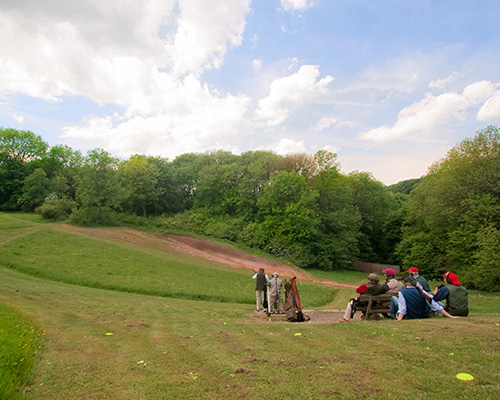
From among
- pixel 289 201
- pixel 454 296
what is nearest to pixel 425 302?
pixel 454 296

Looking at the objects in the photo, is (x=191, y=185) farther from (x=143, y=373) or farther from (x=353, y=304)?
(x=143, y=373)

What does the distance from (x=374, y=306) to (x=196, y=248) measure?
33.1 meters

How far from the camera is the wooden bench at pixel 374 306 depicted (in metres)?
10.6

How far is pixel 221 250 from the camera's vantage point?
41219 millimetres

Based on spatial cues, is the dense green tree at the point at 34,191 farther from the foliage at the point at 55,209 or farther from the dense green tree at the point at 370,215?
the dense green tree at the point at 370,215

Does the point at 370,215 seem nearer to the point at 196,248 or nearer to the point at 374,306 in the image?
the point at 196,248

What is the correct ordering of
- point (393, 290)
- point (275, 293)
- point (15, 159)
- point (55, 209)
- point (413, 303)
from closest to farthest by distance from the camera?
point (413, 303) → point (393, 290) → point (275, 293) → point (55, 209) → point (15, 159)

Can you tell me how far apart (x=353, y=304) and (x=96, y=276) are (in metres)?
17.6

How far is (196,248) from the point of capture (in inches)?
1649

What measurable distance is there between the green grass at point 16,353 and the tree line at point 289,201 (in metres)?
29.0

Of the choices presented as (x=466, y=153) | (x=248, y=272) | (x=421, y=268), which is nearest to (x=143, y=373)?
(x=248, y=272)

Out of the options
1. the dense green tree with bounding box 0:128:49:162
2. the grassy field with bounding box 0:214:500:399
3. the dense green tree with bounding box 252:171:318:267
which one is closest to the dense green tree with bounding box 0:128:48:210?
the dense green tree with bounding box 0:128:49:162

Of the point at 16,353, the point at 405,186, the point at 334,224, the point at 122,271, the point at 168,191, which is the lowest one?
the point at 122,271

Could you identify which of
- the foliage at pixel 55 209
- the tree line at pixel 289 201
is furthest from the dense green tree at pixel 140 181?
the foliage at pixel 55 209
